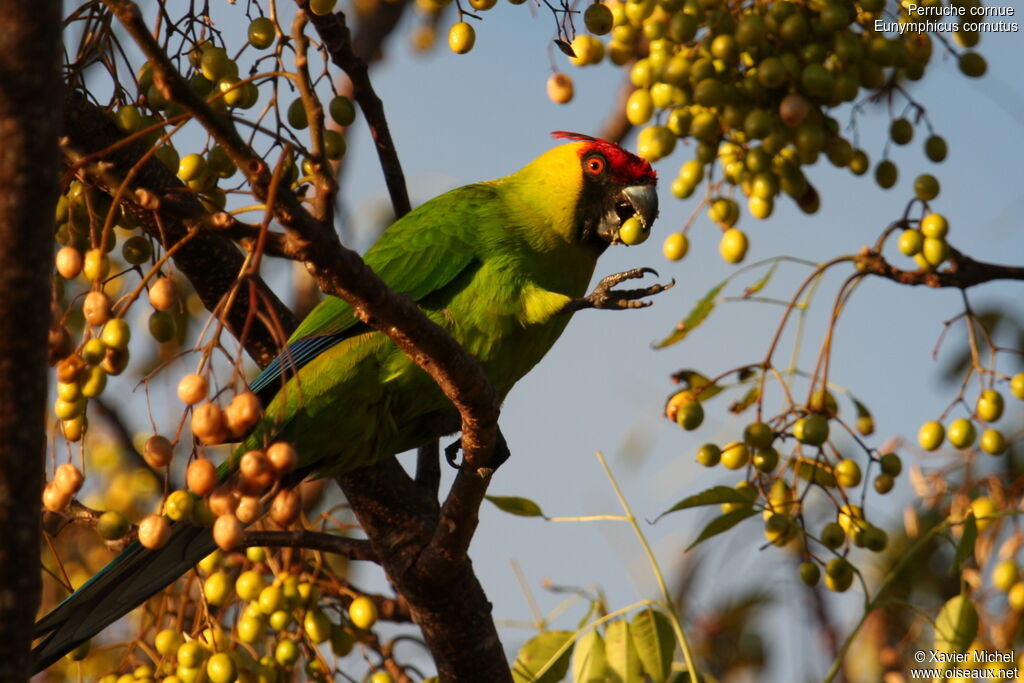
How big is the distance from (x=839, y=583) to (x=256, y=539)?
4.30ft

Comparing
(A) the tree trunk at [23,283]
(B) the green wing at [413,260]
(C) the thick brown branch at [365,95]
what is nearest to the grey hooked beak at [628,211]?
(B) the green wing at [413,260]

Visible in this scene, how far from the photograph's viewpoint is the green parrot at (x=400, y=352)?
8.44 ft

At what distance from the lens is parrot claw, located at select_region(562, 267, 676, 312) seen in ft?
7.20

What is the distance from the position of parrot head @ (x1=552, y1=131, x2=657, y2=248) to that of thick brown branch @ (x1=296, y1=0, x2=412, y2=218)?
0.54m

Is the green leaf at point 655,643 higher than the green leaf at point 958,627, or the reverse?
the green leaf at point 655,643

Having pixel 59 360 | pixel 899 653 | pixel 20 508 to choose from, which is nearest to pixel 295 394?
pixel 59 360

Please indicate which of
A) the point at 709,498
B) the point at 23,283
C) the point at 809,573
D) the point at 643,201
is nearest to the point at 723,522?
the point at 709,498

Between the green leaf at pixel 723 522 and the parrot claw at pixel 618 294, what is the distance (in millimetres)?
514

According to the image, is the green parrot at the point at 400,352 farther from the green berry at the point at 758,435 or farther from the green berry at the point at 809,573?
the green berry at the point at 809,573

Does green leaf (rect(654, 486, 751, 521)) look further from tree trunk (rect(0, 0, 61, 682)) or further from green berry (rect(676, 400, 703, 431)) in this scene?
tree trunk (rect(0, 0, 61, 682))

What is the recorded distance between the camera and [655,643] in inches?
96.0

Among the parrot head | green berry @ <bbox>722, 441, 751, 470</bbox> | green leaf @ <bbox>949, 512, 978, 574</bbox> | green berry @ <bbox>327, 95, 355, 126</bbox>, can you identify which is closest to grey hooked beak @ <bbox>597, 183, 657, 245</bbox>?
the parrot head

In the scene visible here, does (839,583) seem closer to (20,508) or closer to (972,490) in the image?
(972,490)

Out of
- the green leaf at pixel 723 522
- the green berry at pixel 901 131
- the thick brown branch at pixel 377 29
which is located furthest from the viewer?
the thick brown branch at pixel 377 29
